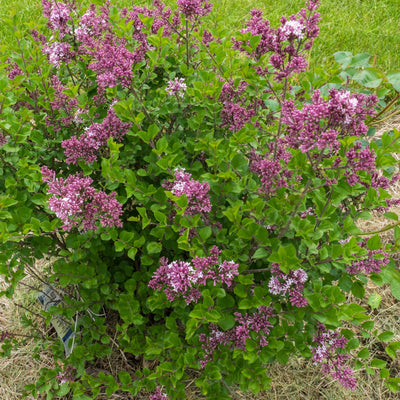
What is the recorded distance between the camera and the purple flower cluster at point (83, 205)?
1501 millimetres

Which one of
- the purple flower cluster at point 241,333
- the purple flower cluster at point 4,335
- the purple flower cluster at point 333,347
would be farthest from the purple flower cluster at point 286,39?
the purple flower cluster at point 4,335

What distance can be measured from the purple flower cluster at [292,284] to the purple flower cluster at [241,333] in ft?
0.43

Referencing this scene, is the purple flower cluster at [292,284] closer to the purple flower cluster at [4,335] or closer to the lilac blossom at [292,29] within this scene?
the lilac blossom at [292,29]

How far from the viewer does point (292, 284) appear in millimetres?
1602

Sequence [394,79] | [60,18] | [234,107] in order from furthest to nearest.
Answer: [60,18] < [394,79] < [234,107]

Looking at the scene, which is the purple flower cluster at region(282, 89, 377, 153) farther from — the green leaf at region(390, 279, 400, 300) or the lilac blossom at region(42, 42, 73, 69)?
the lilac blossom at region(42, 42, 73, 69)

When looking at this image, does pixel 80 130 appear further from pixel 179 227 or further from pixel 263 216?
pixel 263 216

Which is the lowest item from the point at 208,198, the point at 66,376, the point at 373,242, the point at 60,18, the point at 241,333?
the point at 66,376

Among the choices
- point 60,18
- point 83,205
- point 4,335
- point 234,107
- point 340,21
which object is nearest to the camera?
point 83,205

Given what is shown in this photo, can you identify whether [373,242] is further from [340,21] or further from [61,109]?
[340,21]

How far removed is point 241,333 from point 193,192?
0.61m

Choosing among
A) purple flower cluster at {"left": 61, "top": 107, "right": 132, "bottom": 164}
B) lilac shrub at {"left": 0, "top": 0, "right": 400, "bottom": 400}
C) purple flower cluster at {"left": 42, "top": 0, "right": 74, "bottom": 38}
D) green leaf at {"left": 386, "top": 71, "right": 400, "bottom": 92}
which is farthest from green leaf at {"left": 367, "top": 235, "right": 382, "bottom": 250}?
purple flower cluster at {"left": 42, "top": 0, "right": 74, "bottom": 38}

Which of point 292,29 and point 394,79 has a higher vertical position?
point 292,29

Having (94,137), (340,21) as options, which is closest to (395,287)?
(94,137)
